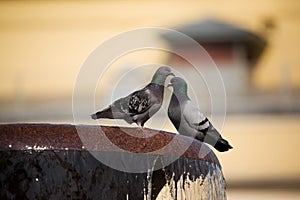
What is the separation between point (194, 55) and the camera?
1175 cm

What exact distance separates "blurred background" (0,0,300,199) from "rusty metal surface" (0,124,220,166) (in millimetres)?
7084

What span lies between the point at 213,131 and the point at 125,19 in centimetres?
824

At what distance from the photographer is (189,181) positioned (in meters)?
3.11

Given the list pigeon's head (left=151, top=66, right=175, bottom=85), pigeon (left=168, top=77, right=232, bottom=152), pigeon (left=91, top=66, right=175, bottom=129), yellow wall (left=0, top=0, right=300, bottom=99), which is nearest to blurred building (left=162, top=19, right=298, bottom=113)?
yellow wall (left=0, top=0, right=300, bottom=99)

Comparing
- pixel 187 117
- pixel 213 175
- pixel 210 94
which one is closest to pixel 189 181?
pixel 213 175

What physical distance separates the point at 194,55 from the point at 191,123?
25.3ft

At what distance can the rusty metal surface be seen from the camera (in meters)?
2.91

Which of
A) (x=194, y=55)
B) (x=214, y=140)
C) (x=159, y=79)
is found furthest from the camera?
(x=194, y=55)

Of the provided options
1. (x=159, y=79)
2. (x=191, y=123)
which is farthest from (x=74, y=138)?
(x=159, y=79)

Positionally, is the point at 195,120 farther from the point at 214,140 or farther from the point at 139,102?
the point at 139,102

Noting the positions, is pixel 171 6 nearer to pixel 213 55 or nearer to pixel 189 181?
pixel 213 55

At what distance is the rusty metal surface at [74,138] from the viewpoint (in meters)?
2.91

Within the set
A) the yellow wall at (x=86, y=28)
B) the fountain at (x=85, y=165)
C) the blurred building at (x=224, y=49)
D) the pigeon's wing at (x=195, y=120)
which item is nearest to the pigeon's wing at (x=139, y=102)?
the pigeon's wing at (x=195, y=120)

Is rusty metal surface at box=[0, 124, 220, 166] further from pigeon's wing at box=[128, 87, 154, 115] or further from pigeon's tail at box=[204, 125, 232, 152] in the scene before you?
pigeon's tail at box=[204, 125, 232, 152]
